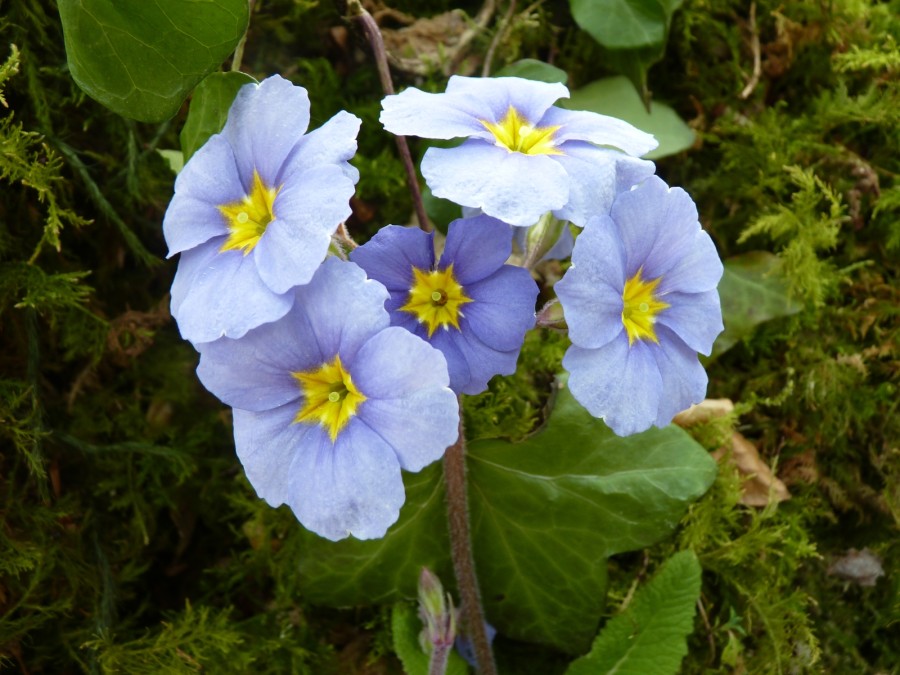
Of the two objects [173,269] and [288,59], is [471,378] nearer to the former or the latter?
[173,269]

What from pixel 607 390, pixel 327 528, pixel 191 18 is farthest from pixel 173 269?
pixel 607 390

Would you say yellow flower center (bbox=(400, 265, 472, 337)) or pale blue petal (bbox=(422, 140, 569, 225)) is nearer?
pale blue petal (bbox=(422, 140, 569, 225))

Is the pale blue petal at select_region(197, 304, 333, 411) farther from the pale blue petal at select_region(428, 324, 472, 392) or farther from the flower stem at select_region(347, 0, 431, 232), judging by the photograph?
the flower stem at select_region(347, 0, 431, 232)

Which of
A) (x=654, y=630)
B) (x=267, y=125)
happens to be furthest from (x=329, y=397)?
(x=654, y=630)

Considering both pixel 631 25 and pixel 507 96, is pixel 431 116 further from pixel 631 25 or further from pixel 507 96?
pixel 631 25

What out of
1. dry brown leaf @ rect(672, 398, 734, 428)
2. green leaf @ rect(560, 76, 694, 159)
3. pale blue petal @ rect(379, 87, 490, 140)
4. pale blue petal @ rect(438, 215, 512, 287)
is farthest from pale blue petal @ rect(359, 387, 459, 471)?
green leaf @ rect(560, 76, 694, 159)
